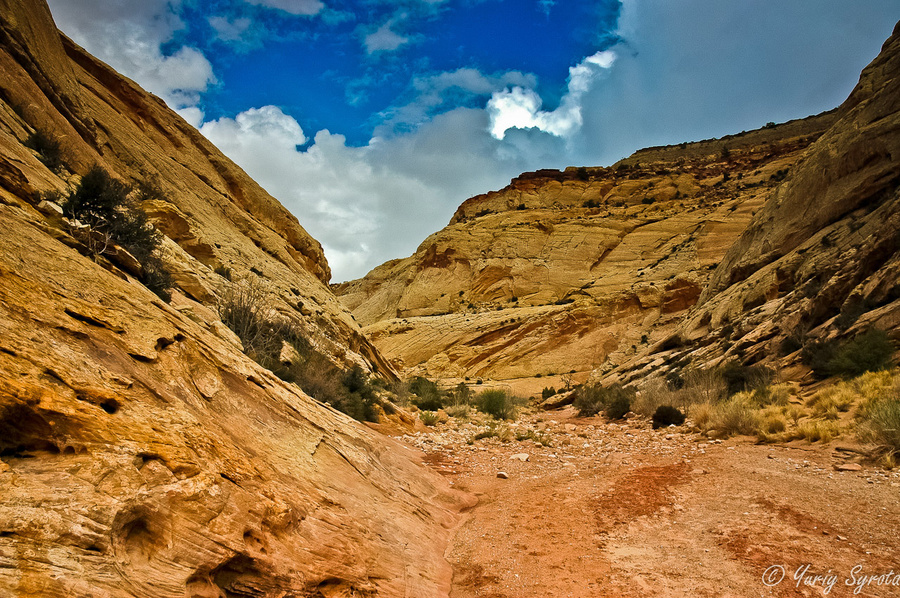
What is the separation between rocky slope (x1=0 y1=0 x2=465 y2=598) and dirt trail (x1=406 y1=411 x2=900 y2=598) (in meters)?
0.68

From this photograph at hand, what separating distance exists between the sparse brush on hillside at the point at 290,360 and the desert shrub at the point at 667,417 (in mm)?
7427

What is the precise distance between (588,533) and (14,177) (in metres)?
7.82

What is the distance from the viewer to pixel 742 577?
3.51 metres

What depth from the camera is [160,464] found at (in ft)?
8.64

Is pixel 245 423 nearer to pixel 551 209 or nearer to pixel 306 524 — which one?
pixel 306 524

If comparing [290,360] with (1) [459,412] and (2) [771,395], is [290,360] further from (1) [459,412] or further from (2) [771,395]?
(2) [771,395]

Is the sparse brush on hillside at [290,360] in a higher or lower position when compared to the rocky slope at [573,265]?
lower

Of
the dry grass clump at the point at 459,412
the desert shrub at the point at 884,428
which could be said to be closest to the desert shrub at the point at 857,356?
the desert shrub at the point at 884,428

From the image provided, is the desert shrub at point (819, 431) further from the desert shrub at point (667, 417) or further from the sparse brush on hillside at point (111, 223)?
the sparse brush on hillside at point (111, 223)

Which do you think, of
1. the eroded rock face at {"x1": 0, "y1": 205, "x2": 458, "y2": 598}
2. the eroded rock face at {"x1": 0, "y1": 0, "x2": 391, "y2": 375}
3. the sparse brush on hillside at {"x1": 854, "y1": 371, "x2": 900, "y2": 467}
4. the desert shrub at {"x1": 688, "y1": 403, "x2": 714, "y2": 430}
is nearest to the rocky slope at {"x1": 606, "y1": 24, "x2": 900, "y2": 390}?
the sparse brush on hillside at {"x1": 854, "y1": 371, "x2": 900, "y2": 467}

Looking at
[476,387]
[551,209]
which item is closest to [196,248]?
[476,387]

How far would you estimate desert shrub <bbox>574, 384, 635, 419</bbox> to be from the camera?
46.1ft

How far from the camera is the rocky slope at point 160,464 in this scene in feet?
6.94

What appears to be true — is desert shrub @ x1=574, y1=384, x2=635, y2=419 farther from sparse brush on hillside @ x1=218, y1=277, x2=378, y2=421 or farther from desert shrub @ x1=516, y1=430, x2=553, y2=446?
sparse brush on hillside @ x1=218, y1=277, x2=378, y2=421
